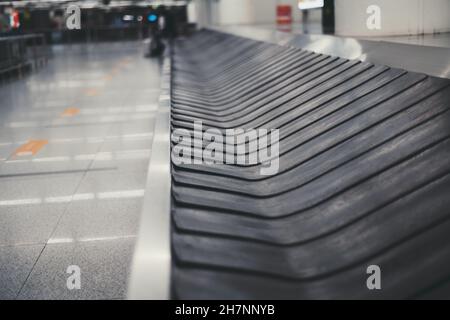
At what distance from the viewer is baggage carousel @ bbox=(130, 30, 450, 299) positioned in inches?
84.4

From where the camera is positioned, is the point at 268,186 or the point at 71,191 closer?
the point at 268,186

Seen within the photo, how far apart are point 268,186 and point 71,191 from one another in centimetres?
175

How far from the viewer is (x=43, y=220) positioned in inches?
148

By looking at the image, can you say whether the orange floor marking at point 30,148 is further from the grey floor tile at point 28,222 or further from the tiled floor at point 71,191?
the grey floor tile at point 28,222

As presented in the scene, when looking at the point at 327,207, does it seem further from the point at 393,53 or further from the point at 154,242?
the point at 393,53

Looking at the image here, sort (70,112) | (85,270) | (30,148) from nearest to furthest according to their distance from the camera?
1. (85,270)
2. (30,148)
3. (70,112)

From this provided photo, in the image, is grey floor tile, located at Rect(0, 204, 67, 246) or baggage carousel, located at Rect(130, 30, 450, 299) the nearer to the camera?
baggage carousel, located at Rect(130, 30, 450, 299)

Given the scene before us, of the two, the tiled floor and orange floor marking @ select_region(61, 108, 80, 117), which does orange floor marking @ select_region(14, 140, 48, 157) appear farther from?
orange floor marking @ select_region(61, 108, 80, 117)

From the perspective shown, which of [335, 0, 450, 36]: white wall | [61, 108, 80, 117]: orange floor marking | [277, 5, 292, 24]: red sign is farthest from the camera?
[277, 5, 292, 24]: red sign

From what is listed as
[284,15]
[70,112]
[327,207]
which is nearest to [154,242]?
[327,207]

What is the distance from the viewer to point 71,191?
14.5 feet

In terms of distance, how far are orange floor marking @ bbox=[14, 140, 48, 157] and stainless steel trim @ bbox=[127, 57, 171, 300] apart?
8.34 feet

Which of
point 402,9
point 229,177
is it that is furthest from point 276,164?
point 402,9

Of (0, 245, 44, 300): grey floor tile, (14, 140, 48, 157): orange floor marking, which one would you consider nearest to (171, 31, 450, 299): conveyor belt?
(0, 245, 44, 300): grey floor tile
